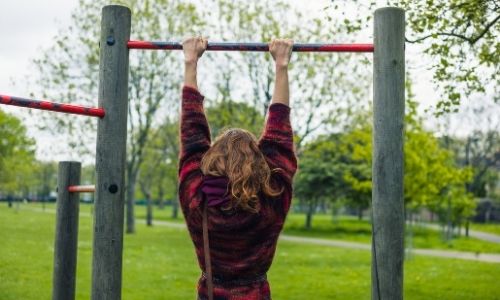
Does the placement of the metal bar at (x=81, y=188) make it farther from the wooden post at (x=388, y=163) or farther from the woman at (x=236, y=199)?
A: the wooden post at (x=388, y=163)

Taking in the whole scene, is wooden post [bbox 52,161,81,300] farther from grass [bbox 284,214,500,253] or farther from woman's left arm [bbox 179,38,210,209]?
grass [bbox 284,214,500,253]

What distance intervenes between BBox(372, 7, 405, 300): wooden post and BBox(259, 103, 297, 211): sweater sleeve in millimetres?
678

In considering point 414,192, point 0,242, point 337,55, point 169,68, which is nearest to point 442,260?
point 414,192

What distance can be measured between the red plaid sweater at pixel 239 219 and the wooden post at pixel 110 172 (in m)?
0.75

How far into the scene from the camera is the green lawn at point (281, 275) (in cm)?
1064

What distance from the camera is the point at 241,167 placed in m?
2.66

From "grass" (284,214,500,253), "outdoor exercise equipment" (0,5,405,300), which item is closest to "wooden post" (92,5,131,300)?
"outdoor exercise equipment" (0,5,405,300)

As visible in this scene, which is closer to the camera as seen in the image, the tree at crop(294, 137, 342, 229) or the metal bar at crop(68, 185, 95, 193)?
the metal bar at crop(68, 185, 95, 193)

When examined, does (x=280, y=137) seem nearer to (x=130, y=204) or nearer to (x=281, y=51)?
(x=281, y=51)

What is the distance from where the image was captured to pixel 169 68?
2809 centimetres

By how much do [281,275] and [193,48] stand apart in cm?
1064

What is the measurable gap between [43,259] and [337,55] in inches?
529

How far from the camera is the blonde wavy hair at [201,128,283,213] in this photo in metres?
2.60

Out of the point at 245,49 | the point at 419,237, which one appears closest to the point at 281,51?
the point at 245,49
